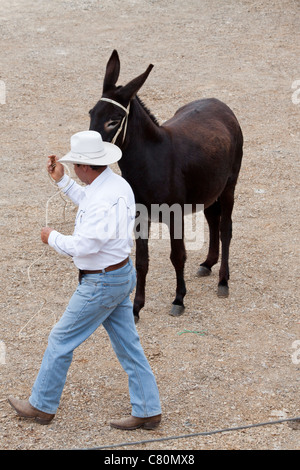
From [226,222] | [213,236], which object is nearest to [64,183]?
[226,222]

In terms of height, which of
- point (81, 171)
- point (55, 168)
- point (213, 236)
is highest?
point (81, 171)

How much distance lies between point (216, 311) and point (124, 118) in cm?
203

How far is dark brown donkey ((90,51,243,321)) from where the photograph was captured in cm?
589

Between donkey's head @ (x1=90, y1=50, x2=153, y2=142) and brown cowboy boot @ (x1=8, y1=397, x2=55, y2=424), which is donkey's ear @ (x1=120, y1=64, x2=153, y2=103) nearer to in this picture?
donkey's head @ (x1=90, y1=50, x2=153, y2=142)

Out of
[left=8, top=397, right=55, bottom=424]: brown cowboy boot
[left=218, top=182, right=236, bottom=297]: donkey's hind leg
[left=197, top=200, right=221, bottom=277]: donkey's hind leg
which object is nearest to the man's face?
[left=8, top=397, right=55, bottom=424]: brown cowboy boot

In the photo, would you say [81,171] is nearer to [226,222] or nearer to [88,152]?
[88,152]

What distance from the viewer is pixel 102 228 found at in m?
4.52

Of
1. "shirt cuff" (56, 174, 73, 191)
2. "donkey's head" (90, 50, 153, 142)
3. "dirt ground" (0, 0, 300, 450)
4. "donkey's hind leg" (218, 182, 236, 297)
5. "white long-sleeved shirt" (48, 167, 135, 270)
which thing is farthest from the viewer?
"donkey's hind leg" (218, 182, 236, 297)

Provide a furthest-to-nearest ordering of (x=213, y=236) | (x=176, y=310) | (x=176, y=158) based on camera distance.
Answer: (x=213, y=236), (x=176, y=310), (x=176, y=158)

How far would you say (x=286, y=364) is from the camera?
593 centimetres

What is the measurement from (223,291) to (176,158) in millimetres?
1454

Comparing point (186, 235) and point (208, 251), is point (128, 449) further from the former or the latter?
point (186, 235)

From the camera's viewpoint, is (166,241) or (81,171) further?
(166,241)

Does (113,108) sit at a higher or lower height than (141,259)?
higher
